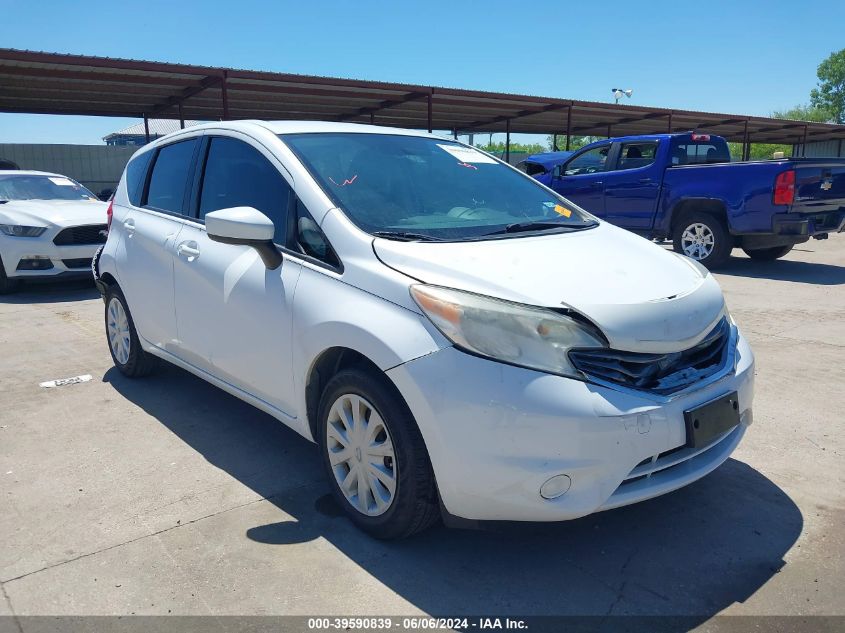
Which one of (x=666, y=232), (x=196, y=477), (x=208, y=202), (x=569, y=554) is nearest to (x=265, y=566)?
(x=196, y=477)

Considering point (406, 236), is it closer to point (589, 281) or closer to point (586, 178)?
point (589, 281)

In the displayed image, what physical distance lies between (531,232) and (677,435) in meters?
1.17

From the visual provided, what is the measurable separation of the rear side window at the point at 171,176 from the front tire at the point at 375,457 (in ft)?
6.47

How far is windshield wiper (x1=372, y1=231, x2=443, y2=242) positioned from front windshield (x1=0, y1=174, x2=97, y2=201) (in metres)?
8.50

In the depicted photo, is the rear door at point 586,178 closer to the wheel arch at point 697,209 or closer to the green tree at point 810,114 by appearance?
the wheel arch at point 697,209

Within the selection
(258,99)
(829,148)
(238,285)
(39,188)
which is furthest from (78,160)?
(829,148)

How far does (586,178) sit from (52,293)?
8.02 meters

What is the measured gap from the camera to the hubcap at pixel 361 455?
8.66 ft

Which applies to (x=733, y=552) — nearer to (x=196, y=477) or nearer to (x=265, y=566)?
(x=265, y=566)

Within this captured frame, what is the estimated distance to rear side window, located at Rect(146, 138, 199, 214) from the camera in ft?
13.4

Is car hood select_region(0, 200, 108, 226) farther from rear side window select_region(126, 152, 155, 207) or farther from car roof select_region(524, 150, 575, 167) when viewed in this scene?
car roof select_region(524, 150, 575, 167)

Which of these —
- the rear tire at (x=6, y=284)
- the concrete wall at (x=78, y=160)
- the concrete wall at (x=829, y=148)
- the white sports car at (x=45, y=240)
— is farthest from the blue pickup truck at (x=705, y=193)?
the concrete wall at (x=829, y=148)

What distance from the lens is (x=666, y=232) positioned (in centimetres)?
1002

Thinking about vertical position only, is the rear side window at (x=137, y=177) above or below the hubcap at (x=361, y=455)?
above
